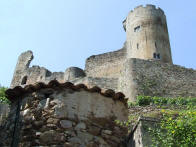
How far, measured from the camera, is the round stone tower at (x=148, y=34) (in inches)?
1030

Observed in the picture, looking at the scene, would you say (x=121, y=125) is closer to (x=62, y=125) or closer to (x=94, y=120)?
(x=94, y=120)

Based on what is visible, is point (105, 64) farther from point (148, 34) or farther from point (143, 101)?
point (143, 101)

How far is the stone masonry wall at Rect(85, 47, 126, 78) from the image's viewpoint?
92.3 ft

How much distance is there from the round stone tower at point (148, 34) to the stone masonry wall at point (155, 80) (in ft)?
11.4

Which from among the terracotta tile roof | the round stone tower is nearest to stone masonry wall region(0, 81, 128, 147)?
the terracotta tile roof

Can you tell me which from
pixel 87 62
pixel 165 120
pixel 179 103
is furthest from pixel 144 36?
pixel 165 120

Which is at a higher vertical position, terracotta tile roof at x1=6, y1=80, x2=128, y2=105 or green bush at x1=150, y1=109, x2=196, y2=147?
terracotta tile roof at x1=6, y1=80, x2=128, y2=105

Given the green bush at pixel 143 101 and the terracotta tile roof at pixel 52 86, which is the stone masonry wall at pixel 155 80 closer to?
the green bush at pixel 143 101

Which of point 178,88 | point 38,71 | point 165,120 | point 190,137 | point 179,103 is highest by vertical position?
point 38,71

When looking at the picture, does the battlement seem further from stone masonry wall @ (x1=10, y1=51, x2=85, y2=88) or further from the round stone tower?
stone masonry wall @ (x1=10, y1=51, x2=85, y2=88)

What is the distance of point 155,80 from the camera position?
2122 centimetres

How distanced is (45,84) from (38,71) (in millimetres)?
24238

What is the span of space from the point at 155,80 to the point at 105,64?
26.9 ft

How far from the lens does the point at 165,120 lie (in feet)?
22.0
